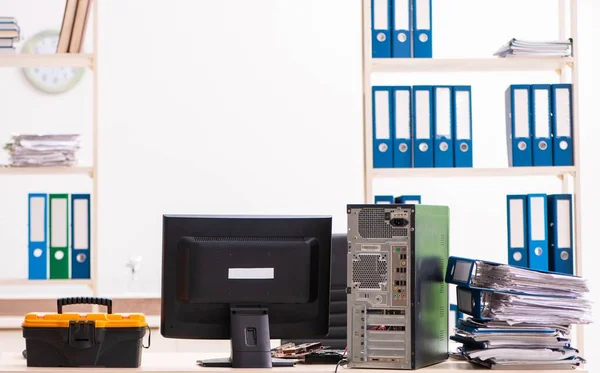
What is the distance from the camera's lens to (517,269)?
1.99 m

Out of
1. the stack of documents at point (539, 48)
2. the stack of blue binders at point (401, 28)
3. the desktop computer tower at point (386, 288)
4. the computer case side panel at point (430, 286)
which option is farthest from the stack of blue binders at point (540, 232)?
the desktop computer tower at point (386, 288)

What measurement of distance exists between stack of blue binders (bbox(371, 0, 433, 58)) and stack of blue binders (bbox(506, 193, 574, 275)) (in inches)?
27.1

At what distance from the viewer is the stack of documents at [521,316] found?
6.44 feet

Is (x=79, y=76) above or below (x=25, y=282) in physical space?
above

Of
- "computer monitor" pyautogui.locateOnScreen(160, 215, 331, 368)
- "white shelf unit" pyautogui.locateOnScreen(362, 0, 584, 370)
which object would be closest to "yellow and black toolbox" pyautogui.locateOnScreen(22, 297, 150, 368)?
"computer monitor" pyautogui.locateOnScreen(160, 215, 331, 368)

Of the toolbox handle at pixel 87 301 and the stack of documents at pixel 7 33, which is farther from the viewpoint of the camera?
the stack of documents at pixel 7 33

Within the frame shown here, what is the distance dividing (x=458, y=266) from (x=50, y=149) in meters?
2.06

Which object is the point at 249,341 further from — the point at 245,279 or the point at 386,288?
the point at 386,288

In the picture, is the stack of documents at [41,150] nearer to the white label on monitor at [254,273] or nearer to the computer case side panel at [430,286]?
the white label on monitor at [254,273]

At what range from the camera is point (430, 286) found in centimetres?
201

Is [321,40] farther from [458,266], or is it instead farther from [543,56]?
[458,266]

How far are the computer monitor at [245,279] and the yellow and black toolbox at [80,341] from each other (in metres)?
0.10

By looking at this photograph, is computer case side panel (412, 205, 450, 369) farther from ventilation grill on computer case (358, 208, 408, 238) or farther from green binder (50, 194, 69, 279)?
green binder (50, 194, 69, 279)

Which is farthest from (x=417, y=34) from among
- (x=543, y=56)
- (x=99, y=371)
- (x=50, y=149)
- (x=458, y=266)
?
(x=99, y=371)
